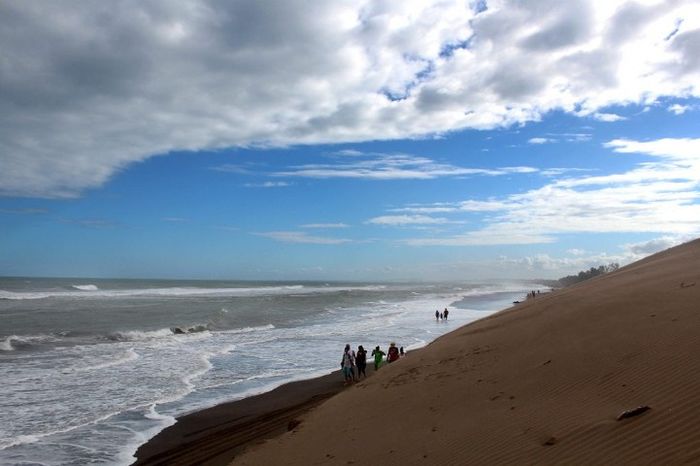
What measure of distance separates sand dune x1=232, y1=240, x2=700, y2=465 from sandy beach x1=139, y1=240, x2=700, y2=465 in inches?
0.9

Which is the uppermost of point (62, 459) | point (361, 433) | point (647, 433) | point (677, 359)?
point (677, 359)

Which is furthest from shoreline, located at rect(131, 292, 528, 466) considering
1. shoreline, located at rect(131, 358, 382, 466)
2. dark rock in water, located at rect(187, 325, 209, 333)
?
dark rock in water, located at rect(187, 325, 209, 333)

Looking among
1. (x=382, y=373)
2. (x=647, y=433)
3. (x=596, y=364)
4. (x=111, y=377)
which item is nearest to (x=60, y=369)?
(x=111, y=377)

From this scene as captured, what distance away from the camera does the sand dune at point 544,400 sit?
5789mm

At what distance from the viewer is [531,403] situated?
7.61m

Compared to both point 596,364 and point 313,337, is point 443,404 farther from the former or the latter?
point 313,337

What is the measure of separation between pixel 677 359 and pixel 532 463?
3021 millimetres

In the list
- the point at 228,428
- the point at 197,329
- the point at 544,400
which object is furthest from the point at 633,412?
the point at 197,329

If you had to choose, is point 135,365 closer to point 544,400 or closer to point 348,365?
point 348,365

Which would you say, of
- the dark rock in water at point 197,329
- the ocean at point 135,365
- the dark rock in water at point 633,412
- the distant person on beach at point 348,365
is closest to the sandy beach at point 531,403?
the dark rock in water at point 633,412

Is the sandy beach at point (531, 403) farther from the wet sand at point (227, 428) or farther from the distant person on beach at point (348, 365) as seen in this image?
the distant person on beach at point (348, 365)

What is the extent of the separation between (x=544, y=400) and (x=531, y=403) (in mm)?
186

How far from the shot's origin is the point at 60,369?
1981 cm

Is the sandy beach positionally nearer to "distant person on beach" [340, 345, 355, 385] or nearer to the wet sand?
the wet sand
